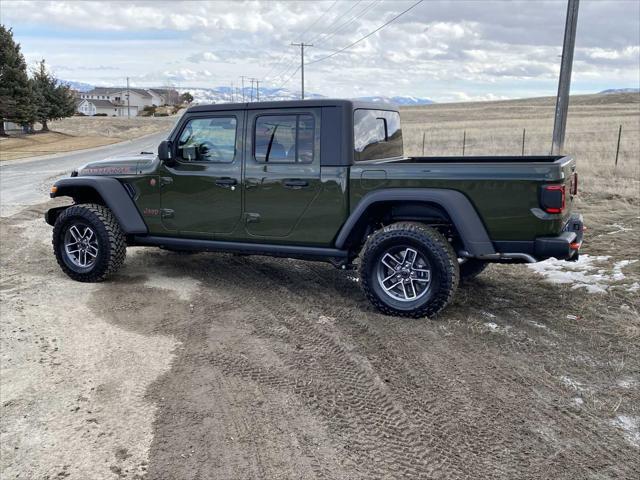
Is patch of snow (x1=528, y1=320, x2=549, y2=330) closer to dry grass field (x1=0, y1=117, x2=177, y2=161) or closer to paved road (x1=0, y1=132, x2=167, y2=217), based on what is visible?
paved road (x1=0, y1=132, x2=167, y2=217)

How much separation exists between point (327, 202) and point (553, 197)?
6.53ft

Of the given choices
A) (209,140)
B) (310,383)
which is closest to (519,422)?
(310,383)

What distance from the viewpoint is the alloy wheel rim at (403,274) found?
5293 millimetres

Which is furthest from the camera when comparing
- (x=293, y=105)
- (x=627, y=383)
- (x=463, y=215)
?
(x=293, y=105)

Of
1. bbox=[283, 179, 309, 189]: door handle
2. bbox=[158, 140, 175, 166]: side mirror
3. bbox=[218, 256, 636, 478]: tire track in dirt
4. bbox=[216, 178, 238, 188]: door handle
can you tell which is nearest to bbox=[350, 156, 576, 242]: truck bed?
bbox=[283, 179, 309, 189]: door handle

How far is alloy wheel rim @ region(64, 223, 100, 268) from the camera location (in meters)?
6.57

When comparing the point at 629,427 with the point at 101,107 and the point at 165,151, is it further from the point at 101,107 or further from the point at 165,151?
the point at 101,107

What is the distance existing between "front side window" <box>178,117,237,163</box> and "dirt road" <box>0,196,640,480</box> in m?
1.40

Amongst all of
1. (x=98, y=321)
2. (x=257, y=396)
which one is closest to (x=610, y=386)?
(x=257, y=396)

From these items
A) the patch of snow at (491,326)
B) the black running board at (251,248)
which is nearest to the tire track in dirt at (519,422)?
the patch of snow at (491,326)

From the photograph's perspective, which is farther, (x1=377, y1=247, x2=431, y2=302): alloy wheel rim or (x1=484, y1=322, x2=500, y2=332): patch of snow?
(x1=377, y1=247, x2=431, y2=302): alloy wheel rim

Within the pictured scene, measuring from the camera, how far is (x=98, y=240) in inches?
Answer: 254

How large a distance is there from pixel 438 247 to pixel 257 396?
83.6 inches

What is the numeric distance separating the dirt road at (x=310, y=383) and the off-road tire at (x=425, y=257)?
0.18 meters
